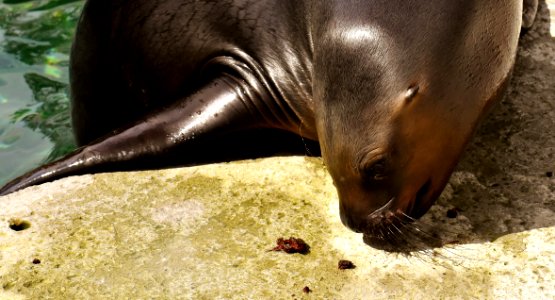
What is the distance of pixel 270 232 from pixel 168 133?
1.04 metres

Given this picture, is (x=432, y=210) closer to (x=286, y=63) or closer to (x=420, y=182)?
(x=420, y=182)

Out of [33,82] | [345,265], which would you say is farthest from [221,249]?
[33,82]

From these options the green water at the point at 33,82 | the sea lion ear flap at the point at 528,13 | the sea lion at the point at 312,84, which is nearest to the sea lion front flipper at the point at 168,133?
the sea lion at the point at 312,84

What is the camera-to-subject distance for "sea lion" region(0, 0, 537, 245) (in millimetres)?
3768

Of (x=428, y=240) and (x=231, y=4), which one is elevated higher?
(x=231, y=4)

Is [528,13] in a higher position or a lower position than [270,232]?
higher

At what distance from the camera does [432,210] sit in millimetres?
3945

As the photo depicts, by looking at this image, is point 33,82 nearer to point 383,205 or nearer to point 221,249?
point 221,249

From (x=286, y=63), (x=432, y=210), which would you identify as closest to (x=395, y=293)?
(x=432, y=210)

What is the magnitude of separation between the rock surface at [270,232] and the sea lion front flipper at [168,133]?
4.3 inches

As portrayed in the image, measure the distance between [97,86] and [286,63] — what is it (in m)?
1.60

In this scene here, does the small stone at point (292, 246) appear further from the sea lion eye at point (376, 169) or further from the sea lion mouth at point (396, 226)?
the sea lion eye at point (376, 169)

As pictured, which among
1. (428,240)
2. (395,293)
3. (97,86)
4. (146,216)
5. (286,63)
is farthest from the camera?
(97,86)

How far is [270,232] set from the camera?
3867 millimetres
